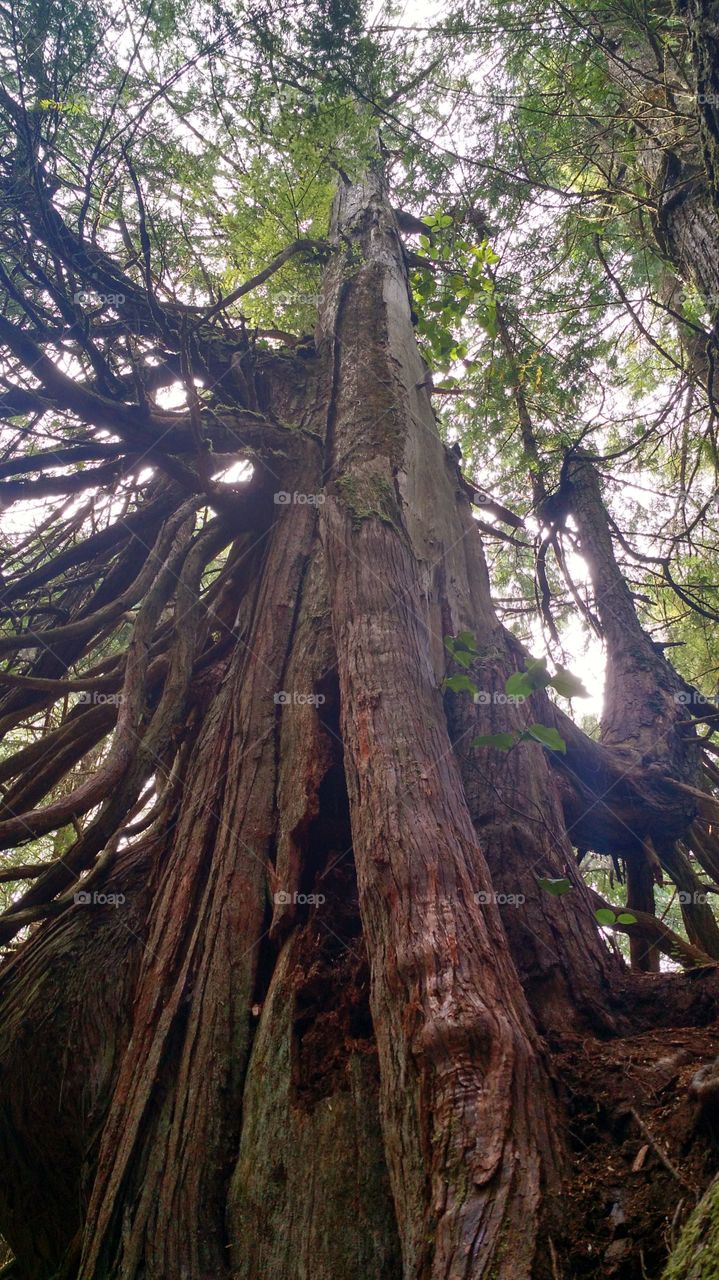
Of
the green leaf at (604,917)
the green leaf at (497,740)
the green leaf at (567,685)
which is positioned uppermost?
the green leaf at (567,685)

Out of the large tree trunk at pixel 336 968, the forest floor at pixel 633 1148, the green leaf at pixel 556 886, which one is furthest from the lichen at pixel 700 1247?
the green leaf at pixel 556 886

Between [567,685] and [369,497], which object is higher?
[369,497]

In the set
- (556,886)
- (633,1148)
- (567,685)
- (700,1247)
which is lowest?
(633,1148)

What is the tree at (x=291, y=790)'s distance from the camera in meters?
1.63

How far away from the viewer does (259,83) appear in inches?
165

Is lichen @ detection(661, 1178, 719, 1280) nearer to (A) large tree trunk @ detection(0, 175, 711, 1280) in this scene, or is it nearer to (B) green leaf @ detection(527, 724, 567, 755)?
(A) large tree trunk @ detection(0, 175, 711, 1280)

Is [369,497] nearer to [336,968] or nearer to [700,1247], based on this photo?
[336,968]

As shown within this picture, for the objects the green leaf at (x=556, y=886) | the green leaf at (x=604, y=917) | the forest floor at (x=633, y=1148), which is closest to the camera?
the forest floor at (x=633, y=1148)

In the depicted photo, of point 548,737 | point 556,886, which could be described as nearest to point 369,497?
point 548,737

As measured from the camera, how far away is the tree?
1.63m

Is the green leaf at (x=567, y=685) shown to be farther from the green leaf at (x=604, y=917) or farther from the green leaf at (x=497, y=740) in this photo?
the green leaf at (x=604, y=917)

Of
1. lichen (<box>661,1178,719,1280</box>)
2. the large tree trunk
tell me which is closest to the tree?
the large tree trunk

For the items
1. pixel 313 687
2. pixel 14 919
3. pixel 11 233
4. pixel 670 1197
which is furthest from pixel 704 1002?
pixel 11 233

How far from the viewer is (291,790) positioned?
254 centimetres
